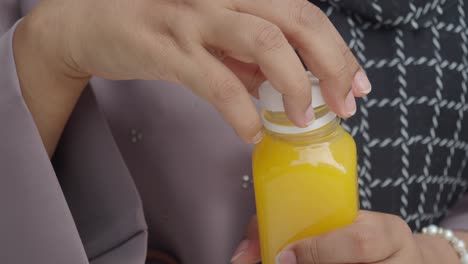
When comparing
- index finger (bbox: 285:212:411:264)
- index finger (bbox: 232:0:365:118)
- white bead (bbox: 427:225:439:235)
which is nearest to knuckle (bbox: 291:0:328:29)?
index finger (bbox: 232:0:365:118)

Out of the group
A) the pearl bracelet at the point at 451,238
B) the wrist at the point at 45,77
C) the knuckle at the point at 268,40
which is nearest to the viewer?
the knuckle at the point at 268,40

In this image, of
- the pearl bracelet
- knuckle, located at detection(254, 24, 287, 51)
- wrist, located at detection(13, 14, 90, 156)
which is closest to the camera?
knuckle, located at detection(254, 24, 287, 51)

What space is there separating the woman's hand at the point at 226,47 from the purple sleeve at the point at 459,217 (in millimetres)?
350

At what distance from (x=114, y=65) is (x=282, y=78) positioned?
0.14 m

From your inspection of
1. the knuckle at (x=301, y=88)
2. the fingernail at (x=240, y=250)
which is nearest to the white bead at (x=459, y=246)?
the fingernail at (x=240, y=250)

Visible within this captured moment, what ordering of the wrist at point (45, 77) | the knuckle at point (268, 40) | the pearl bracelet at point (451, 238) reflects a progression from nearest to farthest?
the knuckle at point (268, 40), the wrist at point (45, 77), the pearl bracelet at point (451, 238)

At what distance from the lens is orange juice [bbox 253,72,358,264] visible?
1.65 feet

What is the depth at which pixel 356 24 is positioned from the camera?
0.68 m

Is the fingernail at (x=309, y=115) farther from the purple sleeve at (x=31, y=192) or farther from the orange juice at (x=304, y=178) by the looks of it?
the purple sleeve at (x=31, y=192)

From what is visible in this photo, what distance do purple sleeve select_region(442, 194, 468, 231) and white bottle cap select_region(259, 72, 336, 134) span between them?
348 millimetres

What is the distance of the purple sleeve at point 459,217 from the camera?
0.77m

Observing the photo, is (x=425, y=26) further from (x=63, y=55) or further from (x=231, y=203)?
(x=63, y=55)

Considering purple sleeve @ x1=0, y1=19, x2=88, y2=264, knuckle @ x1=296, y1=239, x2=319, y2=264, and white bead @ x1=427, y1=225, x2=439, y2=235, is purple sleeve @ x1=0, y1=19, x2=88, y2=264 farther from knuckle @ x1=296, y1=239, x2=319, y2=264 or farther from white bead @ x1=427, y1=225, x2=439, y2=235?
white bead @ x1=427, y1=225, x2=439, y2=235

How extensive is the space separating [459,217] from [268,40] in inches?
18.0
